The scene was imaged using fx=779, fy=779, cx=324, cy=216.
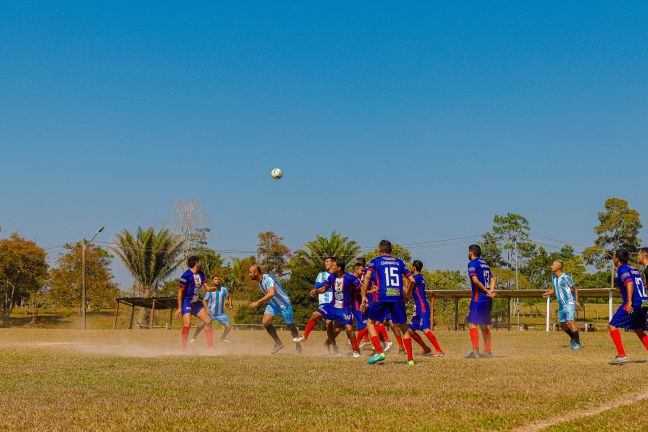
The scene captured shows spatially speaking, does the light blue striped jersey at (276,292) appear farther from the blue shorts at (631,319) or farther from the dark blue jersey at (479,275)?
the blue shorts at (631,319)

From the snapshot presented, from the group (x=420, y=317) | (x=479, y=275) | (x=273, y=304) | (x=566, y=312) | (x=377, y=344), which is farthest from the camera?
(x=566, y=312)

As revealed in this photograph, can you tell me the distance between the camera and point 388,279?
42.8 ft

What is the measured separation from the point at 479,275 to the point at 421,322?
5.28 ft

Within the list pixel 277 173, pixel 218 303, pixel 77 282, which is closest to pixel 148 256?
pixel 77 282

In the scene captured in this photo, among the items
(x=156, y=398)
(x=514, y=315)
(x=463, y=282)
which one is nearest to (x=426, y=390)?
(x=156, y=398)

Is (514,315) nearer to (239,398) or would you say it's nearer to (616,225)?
(616,225)

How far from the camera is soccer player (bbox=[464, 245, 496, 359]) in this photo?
15320mm

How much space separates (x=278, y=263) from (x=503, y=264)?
27.6 m

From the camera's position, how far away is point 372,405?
7402 mm

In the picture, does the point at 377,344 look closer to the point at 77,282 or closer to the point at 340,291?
the point at 340,291

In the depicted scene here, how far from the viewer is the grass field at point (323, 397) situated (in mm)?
6422

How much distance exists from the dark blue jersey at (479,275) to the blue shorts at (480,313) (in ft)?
0.30

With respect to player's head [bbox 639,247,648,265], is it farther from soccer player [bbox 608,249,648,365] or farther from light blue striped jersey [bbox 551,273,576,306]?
light blue striped jersey [bbox 551,273,576,306]

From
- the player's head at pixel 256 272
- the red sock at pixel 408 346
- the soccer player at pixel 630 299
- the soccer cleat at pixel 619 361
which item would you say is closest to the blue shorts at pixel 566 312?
the soccer player at pixel 630 299
